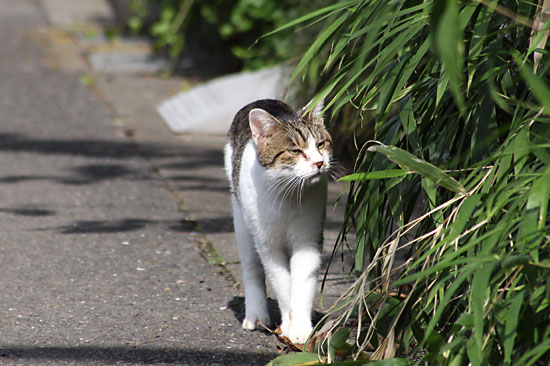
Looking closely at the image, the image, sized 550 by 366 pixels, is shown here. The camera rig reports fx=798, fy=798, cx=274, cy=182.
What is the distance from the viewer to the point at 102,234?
4.55 meters

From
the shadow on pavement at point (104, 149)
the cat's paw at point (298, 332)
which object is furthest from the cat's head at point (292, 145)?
the shadow on pavement at point (104, 149)

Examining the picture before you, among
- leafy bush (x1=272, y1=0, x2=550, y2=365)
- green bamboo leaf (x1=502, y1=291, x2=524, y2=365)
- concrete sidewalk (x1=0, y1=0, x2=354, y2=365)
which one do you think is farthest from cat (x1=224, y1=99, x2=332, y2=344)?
green bamboo leaf (x1=502, y1=291, x2=524, y2=365)

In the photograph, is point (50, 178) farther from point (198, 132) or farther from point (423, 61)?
point (423, 61)

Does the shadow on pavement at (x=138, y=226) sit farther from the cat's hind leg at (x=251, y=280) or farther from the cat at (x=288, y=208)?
the cat at (x=288, y=208)

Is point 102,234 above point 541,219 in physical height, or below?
below

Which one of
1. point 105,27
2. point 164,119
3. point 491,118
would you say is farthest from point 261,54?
point 491,118

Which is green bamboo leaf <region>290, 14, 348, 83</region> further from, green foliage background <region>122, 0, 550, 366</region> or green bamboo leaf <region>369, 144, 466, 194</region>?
green bamboo leaf <region>369, 144, 466, 194</region>

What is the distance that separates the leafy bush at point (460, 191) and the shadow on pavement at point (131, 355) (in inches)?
14.4

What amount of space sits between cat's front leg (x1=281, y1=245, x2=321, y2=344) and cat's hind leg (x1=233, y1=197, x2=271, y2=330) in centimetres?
17

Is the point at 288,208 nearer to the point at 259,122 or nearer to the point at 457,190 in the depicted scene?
the point at 259,122

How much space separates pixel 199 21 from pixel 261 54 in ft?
5.33

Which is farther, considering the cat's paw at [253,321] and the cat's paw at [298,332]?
the cat's paw at [253,321]

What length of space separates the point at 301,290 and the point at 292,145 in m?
0.57

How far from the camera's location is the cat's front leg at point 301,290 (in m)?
3.09
